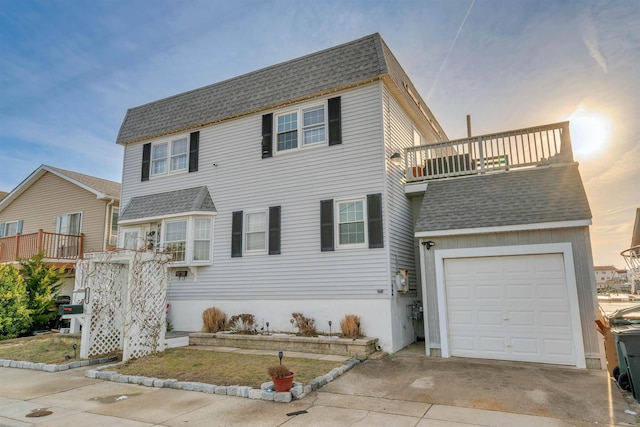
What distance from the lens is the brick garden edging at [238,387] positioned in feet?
19.0

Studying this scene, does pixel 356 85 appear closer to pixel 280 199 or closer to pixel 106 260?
pixel 280 199

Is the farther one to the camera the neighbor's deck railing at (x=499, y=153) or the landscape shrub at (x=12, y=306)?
the landscape shrub at (x=12, y=306)

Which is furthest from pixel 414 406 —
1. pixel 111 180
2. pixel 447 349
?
pixel 111 180

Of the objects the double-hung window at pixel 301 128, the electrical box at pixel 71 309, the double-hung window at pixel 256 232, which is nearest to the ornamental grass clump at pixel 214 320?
the double-hung window at pixel 256 232

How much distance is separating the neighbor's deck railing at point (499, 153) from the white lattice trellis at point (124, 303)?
754 centimetres

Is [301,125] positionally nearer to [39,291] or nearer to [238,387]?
[238,387]

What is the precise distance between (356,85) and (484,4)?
463cm

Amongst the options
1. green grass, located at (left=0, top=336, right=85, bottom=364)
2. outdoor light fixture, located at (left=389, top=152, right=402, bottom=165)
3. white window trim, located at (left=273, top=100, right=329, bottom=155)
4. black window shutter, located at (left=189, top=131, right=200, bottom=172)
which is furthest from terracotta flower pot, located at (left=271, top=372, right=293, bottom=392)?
black window shutter, located at (left=189, top=131, right=200, bottom=172)

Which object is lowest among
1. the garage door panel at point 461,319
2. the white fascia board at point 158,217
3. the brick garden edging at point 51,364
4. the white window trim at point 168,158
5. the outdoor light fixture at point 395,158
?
the brick garden edging at point 51,364

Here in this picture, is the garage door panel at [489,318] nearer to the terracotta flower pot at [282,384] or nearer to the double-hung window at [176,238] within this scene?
the terracotta flower pot at [282,384]

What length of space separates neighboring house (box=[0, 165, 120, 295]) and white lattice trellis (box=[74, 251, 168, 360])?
252 inches

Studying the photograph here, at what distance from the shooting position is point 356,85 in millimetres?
10203

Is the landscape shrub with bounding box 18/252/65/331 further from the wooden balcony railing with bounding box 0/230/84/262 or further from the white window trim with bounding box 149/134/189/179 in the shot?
the white window trim with bounding box 149/134/189/179

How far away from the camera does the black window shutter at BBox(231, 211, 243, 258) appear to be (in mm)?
11334
